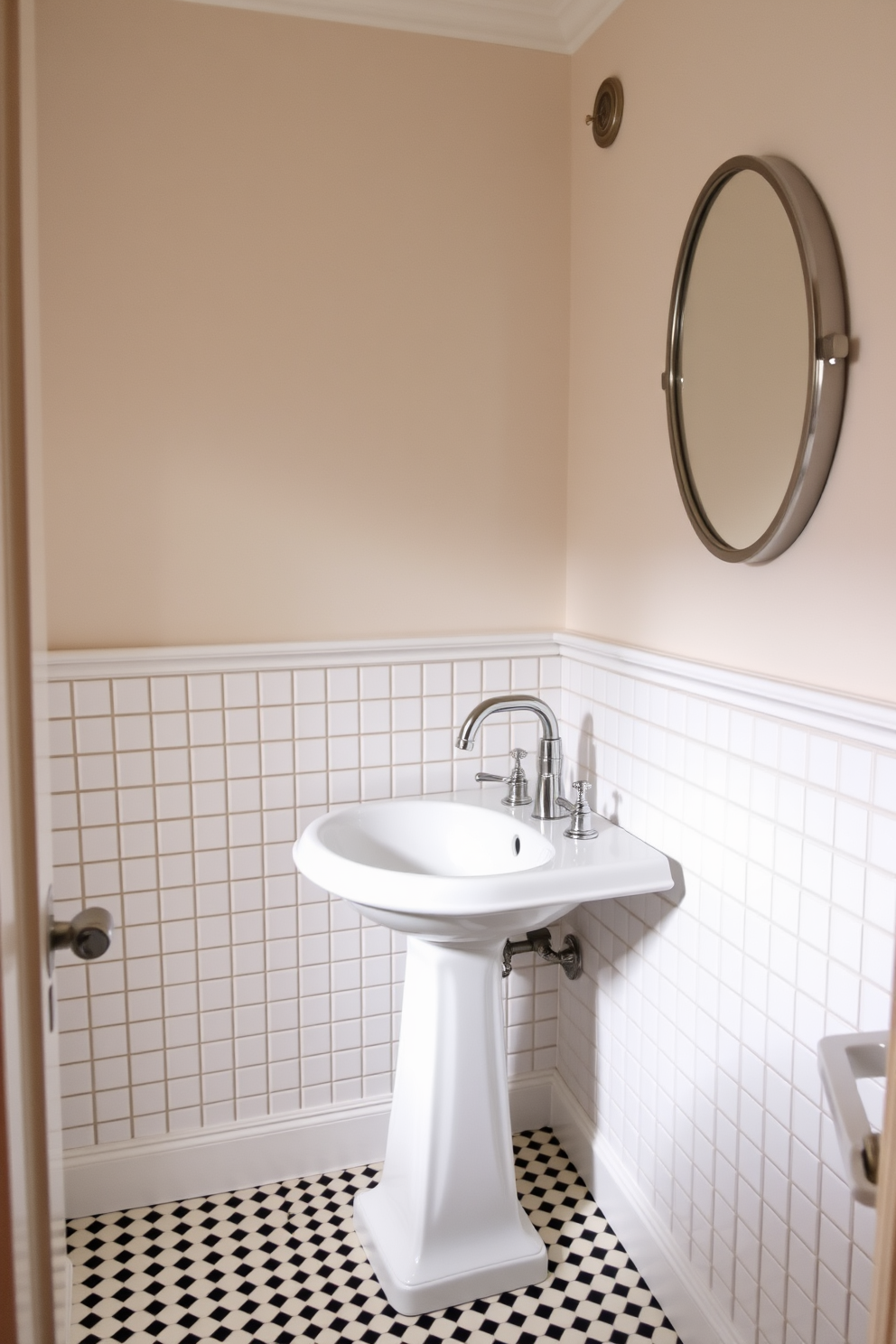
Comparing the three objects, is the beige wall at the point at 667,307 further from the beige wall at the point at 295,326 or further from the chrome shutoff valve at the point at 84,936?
the chrome shutoff valve at the point at 84,936

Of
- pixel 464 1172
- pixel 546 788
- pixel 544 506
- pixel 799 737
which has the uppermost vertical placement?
pixel 544 506

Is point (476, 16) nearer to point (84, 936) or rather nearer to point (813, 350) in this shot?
point (813, 350)

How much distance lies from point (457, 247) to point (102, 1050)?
181 cm

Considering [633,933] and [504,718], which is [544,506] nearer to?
[504,718]

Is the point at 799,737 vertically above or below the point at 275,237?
below

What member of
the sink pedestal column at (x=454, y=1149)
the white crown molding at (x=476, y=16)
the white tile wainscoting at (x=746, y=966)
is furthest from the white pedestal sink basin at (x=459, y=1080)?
the white crown molding at (x=476, y=16)

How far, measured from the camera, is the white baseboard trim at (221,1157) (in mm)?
2023

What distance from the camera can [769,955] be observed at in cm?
145

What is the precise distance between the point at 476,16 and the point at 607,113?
361mm

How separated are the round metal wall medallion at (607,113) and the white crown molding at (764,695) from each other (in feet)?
3.21

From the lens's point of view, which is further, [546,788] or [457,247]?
[457,247]

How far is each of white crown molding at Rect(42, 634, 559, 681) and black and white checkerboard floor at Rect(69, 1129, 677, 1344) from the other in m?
1.12

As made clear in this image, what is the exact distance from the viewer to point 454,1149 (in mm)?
1801

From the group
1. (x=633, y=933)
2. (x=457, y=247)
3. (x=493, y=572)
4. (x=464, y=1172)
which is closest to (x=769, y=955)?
(x=633, y=933)
